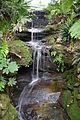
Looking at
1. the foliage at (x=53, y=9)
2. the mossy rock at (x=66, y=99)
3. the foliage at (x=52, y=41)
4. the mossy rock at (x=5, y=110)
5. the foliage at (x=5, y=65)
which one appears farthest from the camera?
the foliage at (x=53, y=9)

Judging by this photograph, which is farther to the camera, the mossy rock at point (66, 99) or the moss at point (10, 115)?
the mossy rock at point (66, 99)

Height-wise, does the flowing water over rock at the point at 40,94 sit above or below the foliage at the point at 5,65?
below

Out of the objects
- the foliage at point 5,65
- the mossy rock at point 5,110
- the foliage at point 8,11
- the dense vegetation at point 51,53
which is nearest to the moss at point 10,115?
the mossy rock at point 5,110

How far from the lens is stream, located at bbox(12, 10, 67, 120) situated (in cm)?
412

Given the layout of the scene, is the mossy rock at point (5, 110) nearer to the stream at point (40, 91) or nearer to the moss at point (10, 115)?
the moss at point (10, 115)

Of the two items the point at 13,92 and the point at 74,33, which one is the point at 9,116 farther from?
the point at 74,33

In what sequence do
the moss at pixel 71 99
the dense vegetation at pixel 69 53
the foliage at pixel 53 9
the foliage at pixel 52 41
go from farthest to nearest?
the foliage at pixel 53 9 < the foliage at pixel 52 41 < the moss at pixel 71 99 < the dense vegetation at pixel 69 53

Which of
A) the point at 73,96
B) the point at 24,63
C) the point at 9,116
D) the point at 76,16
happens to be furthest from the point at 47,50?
the point at 9,116

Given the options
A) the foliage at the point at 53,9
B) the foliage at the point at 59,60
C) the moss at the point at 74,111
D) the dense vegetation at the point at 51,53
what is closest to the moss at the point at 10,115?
the dense vegetation at the point at 51,53

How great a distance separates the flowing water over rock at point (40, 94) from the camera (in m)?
4.10

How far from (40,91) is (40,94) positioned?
0.18m

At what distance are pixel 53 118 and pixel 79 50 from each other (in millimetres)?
2396

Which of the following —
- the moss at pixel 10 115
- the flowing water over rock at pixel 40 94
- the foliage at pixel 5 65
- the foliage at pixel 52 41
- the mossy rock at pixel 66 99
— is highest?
the foliage at pixel 5 65

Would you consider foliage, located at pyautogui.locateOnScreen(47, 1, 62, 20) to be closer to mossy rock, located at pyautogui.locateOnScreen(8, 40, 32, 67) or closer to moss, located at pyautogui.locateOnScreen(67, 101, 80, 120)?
mossy rock, located at pyautogui.locateOnScreen(8, 40, 32, 67)
